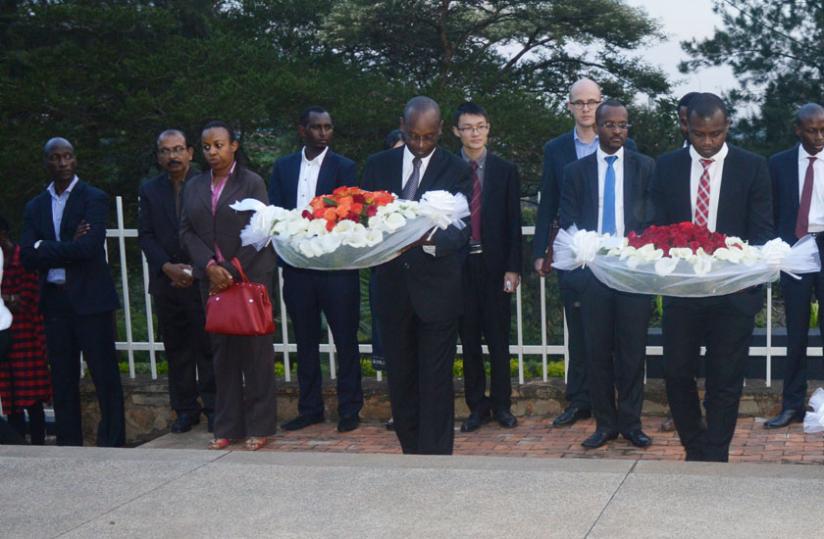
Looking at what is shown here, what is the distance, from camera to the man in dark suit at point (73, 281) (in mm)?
8453

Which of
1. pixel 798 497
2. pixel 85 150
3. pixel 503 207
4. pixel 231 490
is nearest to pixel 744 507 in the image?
pixel 798 497

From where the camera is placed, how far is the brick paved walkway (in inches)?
299

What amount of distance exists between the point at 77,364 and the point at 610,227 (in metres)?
3.89

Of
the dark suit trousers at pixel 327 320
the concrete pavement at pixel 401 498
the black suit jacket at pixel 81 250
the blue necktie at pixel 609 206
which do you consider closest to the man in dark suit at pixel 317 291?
the dark suit trousers at pixel 327 320

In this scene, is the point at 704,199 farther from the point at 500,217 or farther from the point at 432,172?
the point at 500,217

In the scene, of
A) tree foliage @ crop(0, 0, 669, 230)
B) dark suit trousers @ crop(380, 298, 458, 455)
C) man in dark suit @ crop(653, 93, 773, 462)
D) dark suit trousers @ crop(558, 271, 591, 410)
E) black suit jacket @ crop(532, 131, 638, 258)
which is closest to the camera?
man in dark suit @ crop(653, 93, 773, 462)

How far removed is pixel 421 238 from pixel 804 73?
14.1 m

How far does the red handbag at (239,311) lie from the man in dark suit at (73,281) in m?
1.33

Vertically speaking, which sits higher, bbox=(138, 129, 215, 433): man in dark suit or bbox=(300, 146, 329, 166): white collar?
bbox=(300, 146, 329, 166): white collar

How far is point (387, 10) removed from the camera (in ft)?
61.4

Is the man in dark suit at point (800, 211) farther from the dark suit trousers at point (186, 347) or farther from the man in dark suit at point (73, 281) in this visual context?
the man in dark suit at point (73, 281)

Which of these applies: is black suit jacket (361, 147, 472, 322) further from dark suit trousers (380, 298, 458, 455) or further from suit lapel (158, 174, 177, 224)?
suit lapel (158, 174, 177, 224)

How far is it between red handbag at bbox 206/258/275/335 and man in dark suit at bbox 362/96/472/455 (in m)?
0.91

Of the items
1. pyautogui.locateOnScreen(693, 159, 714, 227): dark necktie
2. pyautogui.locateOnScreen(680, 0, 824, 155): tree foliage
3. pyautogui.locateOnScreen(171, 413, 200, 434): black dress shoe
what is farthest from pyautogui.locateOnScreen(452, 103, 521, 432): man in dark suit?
pyautogui.locateOnScreen(680, 0, 824, 155): tree foliage
